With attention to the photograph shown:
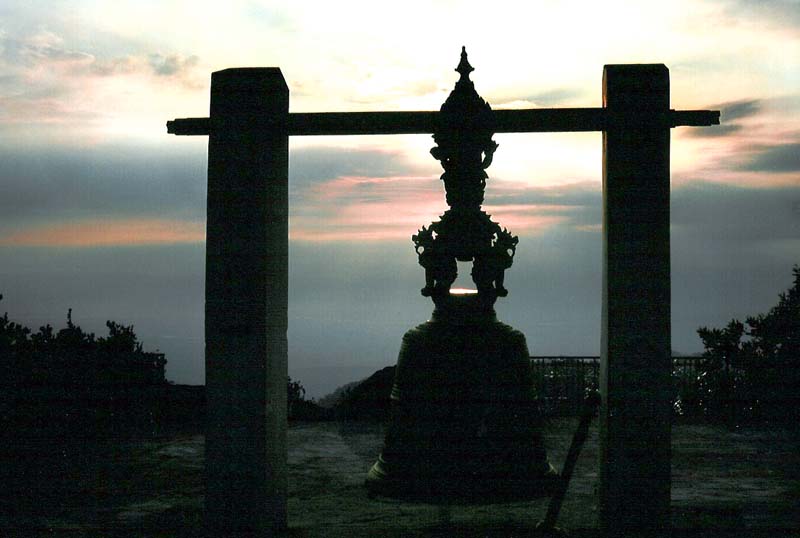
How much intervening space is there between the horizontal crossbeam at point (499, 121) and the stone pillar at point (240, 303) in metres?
0.20

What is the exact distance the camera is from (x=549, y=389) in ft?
58.1

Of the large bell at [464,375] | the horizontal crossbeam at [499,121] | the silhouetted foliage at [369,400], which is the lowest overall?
the silhouetted foliage at [369,400]

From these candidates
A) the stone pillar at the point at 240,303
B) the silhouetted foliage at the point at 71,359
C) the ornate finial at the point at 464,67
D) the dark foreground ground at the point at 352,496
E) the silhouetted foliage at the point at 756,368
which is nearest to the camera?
the ornate finial at the point at 464,67

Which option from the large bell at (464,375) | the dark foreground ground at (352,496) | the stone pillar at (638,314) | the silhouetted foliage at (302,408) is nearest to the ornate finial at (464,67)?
the large bell at (464,375)

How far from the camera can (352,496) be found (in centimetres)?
1000

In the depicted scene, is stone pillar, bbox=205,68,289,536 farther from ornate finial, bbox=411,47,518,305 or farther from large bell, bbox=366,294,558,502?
ornate finial, bbox=411,47,518,305

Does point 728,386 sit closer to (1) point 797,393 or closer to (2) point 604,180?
(1) point 797,393

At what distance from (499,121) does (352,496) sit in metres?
5.27

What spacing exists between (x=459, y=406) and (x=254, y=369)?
6.02ft

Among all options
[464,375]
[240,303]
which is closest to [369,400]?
[240,303]

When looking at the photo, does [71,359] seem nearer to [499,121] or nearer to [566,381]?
[566,381]

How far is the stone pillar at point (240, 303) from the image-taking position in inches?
259

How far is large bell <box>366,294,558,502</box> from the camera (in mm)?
5355

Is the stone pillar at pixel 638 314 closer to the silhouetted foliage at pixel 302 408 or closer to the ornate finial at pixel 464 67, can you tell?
the ornate finial at pixel 464 67
